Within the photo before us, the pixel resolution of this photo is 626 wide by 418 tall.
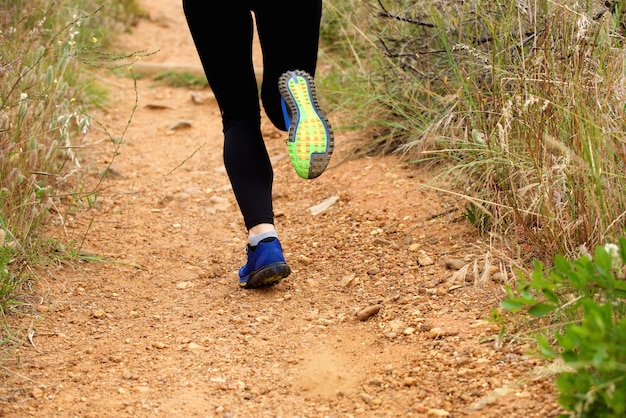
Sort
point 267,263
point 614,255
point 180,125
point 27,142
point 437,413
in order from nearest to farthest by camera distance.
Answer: point 614,255 → point 437,413 → point 267,263 → point 27,142 → point 180,125

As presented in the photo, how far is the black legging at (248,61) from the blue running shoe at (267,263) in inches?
3.1

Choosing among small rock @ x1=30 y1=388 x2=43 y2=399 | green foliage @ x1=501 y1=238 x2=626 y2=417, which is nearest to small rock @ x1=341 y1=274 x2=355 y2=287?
green foliage @ x1=501 y1=238 x2=626 y2=417

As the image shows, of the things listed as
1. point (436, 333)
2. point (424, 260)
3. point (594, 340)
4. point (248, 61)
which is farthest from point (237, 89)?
point (594, 340)

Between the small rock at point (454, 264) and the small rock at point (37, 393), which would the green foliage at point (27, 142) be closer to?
the small rock at point (37, 393)

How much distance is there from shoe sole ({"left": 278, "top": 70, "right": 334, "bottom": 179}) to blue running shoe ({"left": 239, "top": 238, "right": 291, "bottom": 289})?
10.9 inches

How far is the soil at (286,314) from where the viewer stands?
1.98 metres

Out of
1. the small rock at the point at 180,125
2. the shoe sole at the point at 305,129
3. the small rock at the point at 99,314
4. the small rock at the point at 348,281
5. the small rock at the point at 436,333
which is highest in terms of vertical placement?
the shoe sole at the point at 305,129

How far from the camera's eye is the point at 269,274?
247 centimetres

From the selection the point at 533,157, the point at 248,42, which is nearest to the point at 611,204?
the point at 533,157

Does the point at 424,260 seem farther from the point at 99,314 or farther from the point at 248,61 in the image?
Answer: the point at 99,314

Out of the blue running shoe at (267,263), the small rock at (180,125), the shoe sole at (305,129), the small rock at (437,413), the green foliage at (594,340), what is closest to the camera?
the green foliage at (594,340)

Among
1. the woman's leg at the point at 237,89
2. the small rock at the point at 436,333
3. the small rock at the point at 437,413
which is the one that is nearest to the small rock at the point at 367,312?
the small rock at the point at 436,333

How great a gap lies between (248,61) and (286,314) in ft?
2.60

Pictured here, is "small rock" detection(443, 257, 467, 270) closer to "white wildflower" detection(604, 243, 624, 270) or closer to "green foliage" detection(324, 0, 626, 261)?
"green foliage" detection(324, 0, 626, 261)
